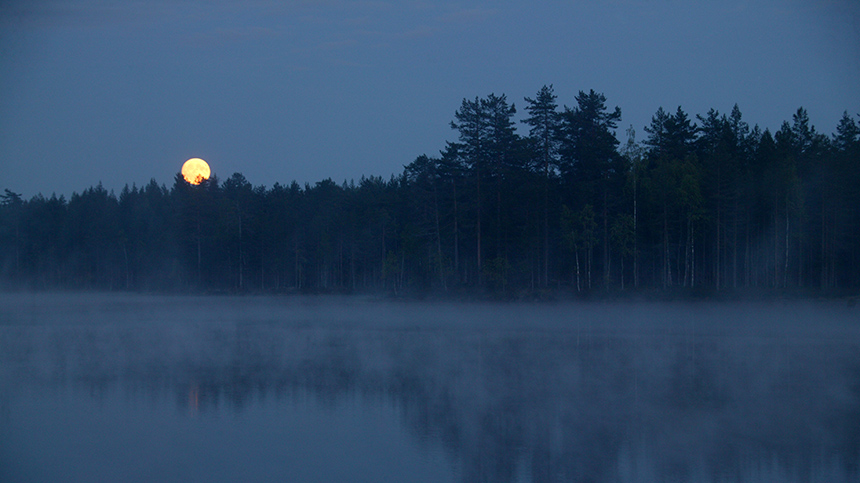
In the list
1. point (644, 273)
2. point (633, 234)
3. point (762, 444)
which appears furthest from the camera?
point (644, 273)

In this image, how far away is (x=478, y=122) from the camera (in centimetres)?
5022


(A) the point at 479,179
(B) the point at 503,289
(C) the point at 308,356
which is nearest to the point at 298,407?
(C) the point at 308,356

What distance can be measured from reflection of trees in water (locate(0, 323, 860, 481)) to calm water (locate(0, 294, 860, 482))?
0.05 meters

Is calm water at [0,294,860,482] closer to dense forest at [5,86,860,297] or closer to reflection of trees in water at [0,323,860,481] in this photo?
reflection of trees in water at [0,323,860,481]

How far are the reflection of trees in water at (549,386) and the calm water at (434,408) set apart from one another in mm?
49

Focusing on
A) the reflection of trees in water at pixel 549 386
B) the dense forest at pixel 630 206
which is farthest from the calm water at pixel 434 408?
the dense forest at pixel 630 206

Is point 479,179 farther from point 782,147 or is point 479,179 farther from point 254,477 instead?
point 254,477

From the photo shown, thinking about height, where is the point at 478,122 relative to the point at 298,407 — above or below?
above

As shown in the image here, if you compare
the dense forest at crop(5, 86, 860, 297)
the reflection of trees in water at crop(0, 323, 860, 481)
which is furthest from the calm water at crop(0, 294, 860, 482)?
the dense forest at crop(5, 86, 860, 297)

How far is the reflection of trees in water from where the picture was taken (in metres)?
8.14

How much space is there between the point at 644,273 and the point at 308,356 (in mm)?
42434

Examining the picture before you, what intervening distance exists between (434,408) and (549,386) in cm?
280

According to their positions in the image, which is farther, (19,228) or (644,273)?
(19,228)

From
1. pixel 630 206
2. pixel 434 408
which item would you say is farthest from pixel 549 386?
pixel 630 206
